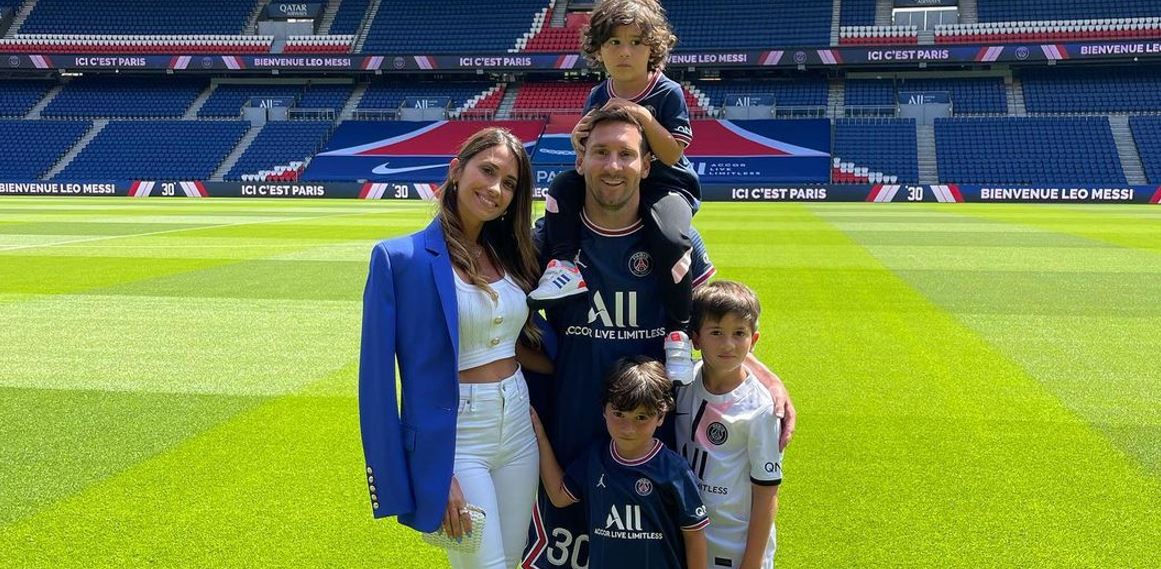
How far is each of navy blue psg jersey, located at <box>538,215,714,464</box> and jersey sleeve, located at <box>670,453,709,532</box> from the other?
320mm

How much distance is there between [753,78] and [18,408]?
44114 mm

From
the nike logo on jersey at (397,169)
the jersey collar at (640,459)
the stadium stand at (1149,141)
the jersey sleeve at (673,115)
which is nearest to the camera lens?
the jersey collar at (640,459)

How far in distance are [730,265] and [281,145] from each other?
3619cm

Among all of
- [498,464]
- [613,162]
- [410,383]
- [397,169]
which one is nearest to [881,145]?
[397,169]

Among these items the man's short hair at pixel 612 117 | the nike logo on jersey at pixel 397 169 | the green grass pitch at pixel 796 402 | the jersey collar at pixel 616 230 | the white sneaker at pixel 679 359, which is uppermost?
the nike logo on jersey at pixel 397 169

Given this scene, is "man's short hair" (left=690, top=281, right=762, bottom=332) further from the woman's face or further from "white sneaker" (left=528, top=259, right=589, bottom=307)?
the woman's face

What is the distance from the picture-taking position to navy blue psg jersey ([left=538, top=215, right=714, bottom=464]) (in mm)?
2953

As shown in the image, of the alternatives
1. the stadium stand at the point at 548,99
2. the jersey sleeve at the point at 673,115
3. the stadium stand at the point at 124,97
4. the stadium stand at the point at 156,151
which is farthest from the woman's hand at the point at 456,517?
the stadium stand at the point at 124,97

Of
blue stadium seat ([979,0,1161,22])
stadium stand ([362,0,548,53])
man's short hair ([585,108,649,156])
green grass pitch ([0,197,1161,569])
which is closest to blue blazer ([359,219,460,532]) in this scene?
man's short hair ([585,108,649,156])

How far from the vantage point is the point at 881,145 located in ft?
132

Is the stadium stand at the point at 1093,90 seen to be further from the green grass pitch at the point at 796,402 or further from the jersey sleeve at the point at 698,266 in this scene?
the jersey sleeve at the point at 698,266

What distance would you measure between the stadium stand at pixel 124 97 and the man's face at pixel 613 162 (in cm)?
5126

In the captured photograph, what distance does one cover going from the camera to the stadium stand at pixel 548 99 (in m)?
45.7

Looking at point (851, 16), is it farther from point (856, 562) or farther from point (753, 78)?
point (856, 562)
